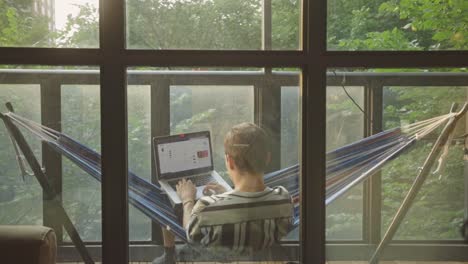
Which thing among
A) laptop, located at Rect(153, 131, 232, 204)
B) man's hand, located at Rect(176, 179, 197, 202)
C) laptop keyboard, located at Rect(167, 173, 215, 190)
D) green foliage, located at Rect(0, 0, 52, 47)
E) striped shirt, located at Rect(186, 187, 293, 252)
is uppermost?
green foliage, located at Rect(0, 0, 52, 47)

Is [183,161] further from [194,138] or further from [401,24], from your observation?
[401,24]

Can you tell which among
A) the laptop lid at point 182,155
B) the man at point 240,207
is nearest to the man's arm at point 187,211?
the man at point 240,207

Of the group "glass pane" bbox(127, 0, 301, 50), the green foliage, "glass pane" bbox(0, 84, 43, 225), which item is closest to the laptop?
"glass pane" bbox(127, 0, 301, 50)

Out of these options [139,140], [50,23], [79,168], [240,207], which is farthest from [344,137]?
[50,23]

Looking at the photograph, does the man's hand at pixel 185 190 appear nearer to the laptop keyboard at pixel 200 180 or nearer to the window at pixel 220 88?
the laptop keyboard at pixel 200 180

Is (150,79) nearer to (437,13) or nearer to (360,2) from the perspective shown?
(360,2)

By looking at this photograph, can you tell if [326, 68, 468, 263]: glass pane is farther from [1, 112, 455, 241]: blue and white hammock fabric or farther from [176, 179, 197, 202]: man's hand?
[176, 179, 197, 202]: man's hand

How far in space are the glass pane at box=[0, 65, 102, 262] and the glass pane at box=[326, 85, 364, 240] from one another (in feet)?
3.00

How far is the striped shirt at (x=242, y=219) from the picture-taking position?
1.93 meters

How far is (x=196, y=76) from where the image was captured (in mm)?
→ 1897

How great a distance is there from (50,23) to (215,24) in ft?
2.08

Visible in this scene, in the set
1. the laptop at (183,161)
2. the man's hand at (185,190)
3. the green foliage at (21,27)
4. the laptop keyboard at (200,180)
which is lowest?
the man's hand at (185,190)

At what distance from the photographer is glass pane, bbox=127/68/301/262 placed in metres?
1.90

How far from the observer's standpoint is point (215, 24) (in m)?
1.90
